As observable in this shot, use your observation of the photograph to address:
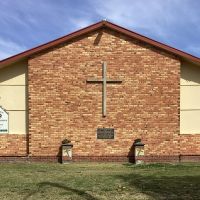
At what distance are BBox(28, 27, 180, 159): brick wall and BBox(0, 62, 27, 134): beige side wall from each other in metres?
0.44

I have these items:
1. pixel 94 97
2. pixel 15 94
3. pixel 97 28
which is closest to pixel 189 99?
pixel 94 97

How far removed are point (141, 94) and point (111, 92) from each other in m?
1.16

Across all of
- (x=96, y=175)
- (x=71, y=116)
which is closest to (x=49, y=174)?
(x=96, y=175)

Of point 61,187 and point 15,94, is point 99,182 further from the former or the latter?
point 15,94

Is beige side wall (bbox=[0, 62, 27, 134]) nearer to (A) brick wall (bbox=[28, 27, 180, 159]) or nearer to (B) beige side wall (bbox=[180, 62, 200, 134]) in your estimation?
(A) brick wall (bbox=[28, 27, 180, 159])

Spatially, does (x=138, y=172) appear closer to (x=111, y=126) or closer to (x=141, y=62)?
(x=111, y=126)

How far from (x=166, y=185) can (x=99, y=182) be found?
1703mm

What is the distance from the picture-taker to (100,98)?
687 inches

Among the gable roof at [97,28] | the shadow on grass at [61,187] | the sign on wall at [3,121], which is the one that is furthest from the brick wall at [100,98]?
the shadow on grass at [61,187]

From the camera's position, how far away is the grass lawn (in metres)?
10.0

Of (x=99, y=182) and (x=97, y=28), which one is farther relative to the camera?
(x=97, y=28)

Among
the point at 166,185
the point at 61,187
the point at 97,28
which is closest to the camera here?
the point at 61,187

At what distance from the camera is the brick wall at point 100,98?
56.7 feet

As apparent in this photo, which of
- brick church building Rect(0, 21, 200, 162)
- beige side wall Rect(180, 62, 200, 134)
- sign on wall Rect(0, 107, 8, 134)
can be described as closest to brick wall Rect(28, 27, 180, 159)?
brick church building Rect(0, 21, 200, 162)
